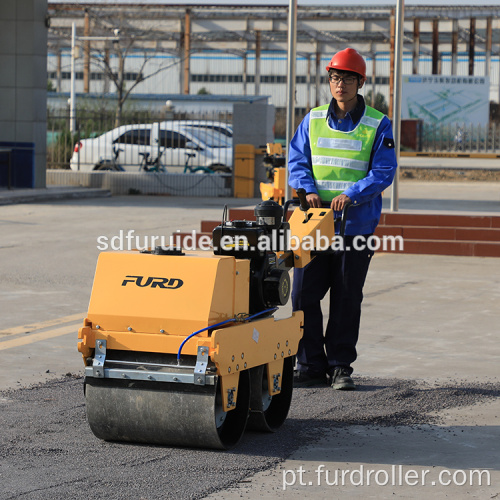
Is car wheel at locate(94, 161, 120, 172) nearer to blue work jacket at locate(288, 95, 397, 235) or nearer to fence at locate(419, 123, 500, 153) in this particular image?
blue work jacket at locate(288, 95, 397, 235)

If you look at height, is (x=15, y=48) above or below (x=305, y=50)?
below

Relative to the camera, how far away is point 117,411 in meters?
4.97

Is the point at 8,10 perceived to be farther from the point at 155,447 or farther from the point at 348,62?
the point at 155,447

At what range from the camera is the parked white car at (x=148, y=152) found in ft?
83.0

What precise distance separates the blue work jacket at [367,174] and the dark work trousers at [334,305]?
16 cm

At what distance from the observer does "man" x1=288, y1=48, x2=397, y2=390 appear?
21.1 ft

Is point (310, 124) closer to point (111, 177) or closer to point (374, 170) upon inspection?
point (374, 170)

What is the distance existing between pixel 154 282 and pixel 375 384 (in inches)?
86.3

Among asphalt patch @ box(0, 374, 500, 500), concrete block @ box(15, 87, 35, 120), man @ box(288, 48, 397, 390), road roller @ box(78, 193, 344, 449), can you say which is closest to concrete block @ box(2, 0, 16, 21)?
concrete block @ box(15, 87, 35, 120)

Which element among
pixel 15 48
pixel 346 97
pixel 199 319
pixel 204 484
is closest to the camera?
pixel 204 484

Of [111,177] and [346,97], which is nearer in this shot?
[346,97]

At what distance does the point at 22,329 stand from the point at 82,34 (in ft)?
143

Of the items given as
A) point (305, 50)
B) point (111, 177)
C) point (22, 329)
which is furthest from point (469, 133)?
point (22, 329)

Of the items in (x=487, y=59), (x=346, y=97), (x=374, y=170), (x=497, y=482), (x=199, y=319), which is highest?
(x=487, y=59)
